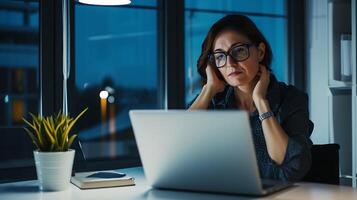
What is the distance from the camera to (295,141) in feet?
6.00

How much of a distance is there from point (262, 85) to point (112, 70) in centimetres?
184

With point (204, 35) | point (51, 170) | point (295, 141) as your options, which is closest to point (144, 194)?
point (51, 170)

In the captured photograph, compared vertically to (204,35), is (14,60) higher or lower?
lower

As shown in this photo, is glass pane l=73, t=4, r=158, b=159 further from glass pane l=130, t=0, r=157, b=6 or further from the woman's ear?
the woman's ear

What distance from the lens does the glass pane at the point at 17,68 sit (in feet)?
9.46

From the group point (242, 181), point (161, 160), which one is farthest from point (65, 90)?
point (242, 181)

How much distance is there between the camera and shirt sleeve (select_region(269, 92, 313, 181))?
1.81m

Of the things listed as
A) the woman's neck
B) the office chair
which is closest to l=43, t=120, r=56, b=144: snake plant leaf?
the woman's neck

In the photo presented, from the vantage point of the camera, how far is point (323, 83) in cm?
362

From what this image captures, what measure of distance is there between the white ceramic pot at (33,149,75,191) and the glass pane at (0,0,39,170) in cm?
104

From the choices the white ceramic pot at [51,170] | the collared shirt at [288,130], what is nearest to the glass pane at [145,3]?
the collared shirt at [288,130]

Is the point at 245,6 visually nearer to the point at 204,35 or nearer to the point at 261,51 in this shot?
the point at 204,35

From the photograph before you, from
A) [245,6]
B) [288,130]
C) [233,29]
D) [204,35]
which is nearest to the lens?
[288,130]

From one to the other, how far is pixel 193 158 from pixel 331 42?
2.05 m
